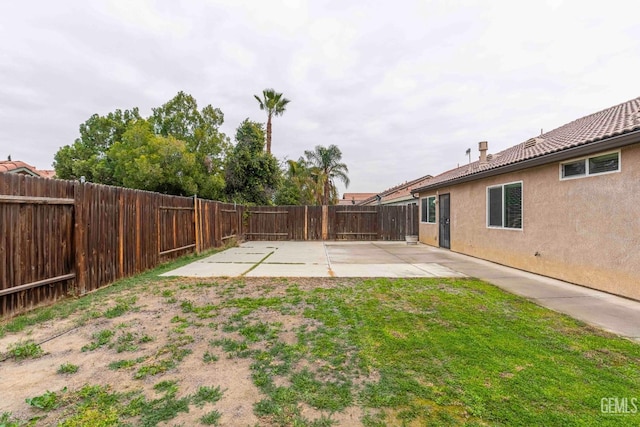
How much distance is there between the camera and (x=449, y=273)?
637 centimetres

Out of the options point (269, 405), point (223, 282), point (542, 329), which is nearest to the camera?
point (269, 405)

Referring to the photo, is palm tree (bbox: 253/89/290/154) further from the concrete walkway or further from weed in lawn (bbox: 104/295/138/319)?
weed in lawn (bbox: 104/295/138/319)

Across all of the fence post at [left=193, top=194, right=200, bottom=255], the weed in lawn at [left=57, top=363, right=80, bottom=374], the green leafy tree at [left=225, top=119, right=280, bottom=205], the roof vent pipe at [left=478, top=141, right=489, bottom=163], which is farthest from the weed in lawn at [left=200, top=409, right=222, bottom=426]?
the green leafy tree at [left=225, top=119, right=280, bottom=205]

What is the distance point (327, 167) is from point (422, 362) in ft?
65.8

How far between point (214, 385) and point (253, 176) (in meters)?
15.0

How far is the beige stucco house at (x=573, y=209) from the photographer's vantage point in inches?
171

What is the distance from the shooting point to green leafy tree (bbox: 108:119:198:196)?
623 inches

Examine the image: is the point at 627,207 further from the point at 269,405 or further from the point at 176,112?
the point at 176,112

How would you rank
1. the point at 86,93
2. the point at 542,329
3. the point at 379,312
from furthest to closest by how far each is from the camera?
the point at 86,93
the point at 379,312
the point at 542,329

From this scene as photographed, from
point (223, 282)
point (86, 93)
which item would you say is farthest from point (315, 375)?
point (86, 93)

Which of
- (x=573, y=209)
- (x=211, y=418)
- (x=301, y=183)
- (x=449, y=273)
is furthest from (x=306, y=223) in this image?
(x=211, y=418)

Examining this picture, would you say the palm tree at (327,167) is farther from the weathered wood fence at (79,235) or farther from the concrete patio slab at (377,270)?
the concrete patio slab at (377,270)

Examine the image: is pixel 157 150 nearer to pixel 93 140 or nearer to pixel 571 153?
pixel 93 140

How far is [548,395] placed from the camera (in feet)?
6.58
